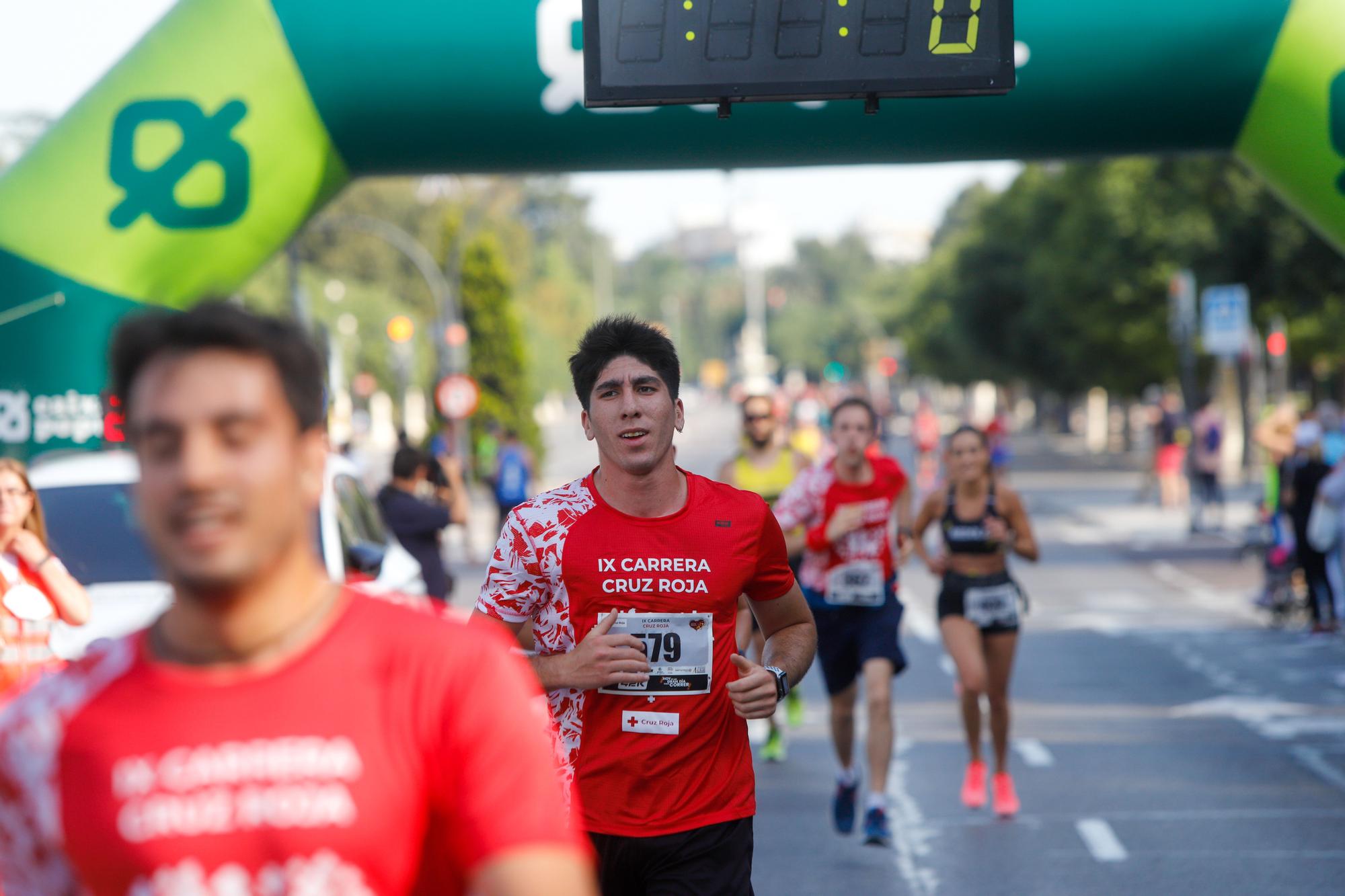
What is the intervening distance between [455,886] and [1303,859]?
20.7 ft

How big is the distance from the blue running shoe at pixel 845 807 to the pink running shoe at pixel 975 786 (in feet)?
2.85

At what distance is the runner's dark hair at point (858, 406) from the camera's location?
27.5 ft

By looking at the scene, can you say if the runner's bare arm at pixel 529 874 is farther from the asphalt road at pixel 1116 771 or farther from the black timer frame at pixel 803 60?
the asphalt road at pixel 1116 771

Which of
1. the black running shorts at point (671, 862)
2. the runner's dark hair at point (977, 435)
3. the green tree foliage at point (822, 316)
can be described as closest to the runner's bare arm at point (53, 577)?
the black running shorts at point (671, 862)

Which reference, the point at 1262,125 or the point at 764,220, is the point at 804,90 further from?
the point at 764,220

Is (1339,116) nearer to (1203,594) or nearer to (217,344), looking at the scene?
(217,344)

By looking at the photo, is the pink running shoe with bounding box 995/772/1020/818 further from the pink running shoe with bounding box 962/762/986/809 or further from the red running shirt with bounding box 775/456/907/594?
the red running shirt with bounding box 775/456/907/594

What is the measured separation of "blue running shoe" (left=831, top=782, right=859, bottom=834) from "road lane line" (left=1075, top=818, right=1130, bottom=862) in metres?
1.00

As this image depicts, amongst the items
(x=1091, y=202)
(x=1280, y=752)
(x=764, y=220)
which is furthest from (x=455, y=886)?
(x=764, y=220)

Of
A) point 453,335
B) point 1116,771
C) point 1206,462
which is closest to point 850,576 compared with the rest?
point 1116,771

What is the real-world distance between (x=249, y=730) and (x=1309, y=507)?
44.9ft

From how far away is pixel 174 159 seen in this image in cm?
763

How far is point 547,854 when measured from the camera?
80.2 inches

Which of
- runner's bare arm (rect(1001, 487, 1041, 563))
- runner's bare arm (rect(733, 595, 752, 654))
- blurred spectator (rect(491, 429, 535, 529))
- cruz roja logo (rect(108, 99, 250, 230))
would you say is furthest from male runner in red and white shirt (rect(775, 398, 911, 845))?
blurred spectator (rect(491, 429, 535, 529))
